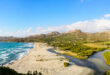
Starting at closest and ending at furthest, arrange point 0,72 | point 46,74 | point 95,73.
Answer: point 0,72 → point 46,74 → point 95,73

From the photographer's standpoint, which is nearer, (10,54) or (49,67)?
(49,67)

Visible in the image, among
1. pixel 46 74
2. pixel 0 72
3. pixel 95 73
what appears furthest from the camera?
pixel 95 73

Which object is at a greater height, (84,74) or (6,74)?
(6,74)

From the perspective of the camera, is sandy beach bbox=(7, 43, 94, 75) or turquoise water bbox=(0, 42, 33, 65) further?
turquoise water bbox=(0, 42, 33, 65)

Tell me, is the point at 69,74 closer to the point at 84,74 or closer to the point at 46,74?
the point at 84,74

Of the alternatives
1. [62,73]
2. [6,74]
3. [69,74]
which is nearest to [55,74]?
[62,73]

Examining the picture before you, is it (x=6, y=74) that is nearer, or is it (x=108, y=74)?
(x=6, y=74)

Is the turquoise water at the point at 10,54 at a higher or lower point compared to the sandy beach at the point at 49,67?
higher

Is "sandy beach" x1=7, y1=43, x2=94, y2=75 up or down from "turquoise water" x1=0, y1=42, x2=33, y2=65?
down

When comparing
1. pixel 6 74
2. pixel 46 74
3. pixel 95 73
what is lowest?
pixel 95 73

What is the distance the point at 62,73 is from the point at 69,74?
3.37m

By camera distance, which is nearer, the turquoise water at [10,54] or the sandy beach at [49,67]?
the sandy beach at [49,67]

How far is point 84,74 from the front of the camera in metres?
35.6

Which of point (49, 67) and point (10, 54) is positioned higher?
point (10, 54)
